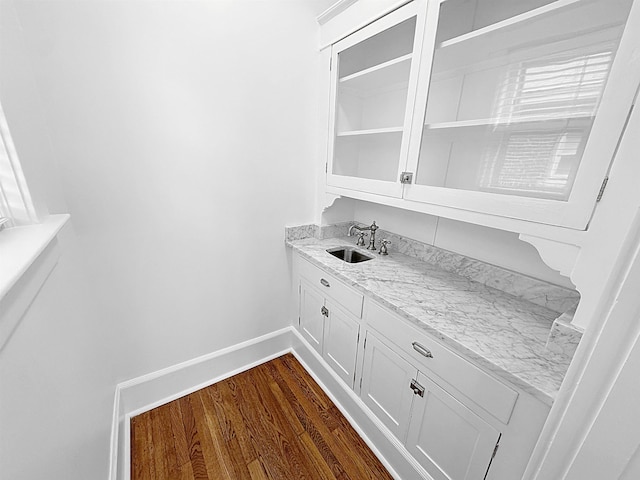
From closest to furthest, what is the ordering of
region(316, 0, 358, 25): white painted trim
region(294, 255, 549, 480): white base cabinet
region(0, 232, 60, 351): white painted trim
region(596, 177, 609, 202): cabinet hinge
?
region(0, 232, 60, 351): white painted trim < region(596, 177, 609, 202): cabinet hinge < region(294, 255, 549, 480): white base cabinet < region(316, 0, 358, 25): white painted trim

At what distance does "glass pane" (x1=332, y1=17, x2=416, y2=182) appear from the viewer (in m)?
1.28

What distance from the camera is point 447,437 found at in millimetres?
992

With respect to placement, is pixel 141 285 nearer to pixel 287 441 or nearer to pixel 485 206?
pixel 287 441

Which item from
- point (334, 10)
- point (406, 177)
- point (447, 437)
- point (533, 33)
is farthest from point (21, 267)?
point (334, 10)

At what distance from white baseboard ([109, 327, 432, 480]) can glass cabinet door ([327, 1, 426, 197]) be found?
1.21m

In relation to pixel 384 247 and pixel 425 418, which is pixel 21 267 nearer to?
pixel 425 418

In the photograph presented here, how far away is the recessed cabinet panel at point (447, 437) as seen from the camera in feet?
2.93

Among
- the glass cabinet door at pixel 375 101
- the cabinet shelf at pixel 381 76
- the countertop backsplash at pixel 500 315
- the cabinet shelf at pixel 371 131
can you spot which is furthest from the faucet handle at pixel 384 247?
the cabinet shelf at pixel 381 76

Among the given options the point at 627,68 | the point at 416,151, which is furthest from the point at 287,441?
the point at 627,68

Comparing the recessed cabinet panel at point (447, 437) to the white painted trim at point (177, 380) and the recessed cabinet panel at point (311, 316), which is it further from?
the white painted trim at point (177, 380)

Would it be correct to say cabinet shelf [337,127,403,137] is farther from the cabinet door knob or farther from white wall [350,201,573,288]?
the cabinet door knob

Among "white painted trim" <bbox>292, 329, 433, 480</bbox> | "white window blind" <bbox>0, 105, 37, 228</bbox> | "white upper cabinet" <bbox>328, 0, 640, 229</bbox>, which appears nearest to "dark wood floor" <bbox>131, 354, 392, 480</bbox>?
"white painted trim" <bbox>292, 329, 433, 480</bbox>

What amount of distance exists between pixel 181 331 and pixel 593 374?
1.77 metres

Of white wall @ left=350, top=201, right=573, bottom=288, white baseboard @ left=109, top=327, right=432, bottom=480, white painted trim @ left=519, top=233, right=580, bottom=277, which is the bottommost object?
white baseboard @ left=109, top=327, right=432, bottom=480
